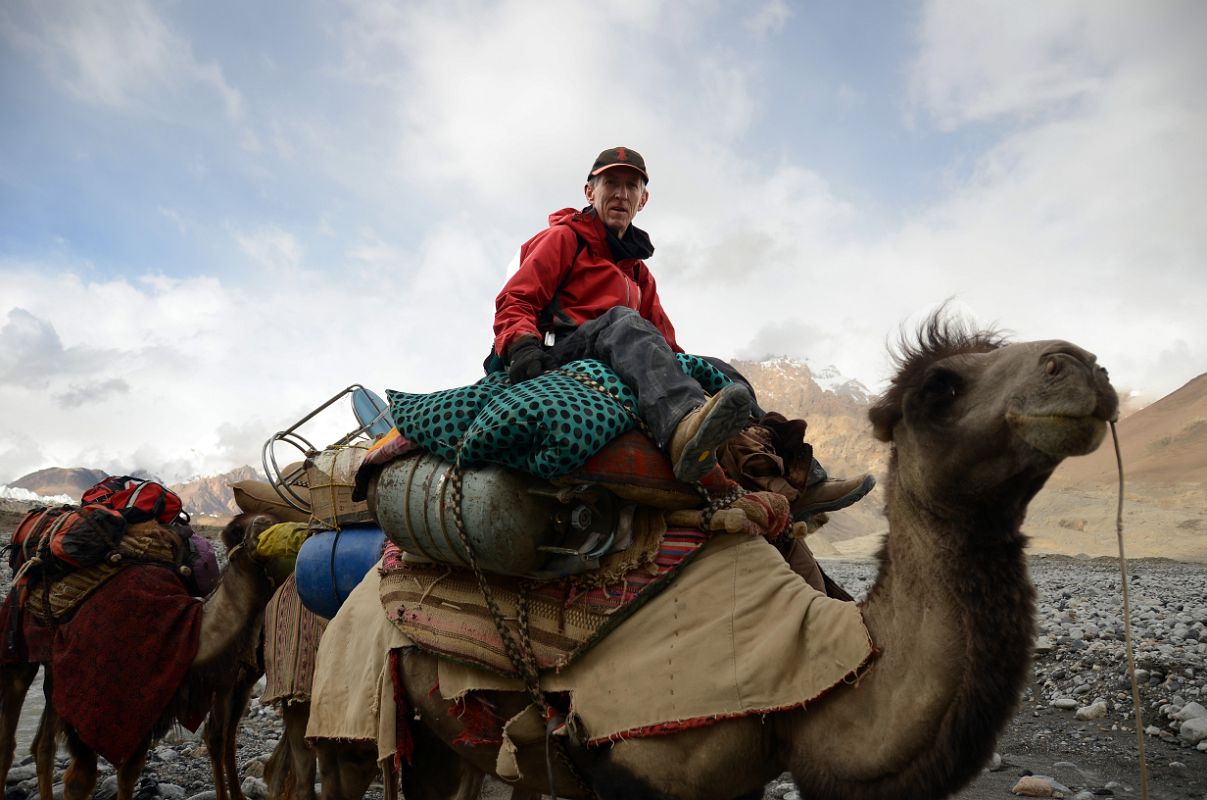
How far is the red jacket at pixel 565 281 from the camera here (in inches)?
120

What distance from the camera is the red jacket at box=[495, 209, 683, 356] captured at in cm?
305

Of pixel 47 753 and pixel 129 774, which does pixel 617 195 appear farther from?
pixel 47 753

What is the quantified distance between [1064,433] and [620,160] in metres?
2.17

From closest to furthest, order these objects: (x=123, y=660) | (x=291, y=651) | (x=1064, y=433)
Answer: (x=1064, y=433), (x=291, y=651), (x=123, y=660)

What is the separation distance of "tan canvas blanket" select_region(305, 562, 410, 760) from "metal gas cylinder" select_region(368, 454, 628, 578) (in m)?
0.69

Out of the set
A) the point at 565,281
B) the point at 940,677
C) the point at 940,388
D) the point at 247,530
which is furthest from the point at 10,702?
the point at 940,388

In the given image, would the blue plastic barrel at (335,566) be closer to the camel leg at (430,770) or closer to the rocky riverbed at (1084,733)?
the camel leg at (430,770)

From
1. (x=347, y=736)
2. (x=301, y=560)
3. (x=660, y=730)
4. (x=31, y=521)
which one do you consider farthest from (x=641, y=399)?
(x=31, y=521)

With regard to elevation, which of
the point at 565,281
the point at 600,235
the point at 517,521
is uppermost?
the point at 600,235

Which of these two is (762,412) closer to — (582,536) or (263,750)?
(582,536)

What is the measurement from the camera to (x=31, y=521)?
605 centimetres

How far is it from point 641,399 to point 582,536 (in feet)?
1.60

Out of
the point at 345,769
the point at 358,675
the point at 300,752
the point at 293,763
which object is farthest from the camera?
the point at 293,763

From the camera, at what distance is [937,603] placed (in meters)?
1.97
